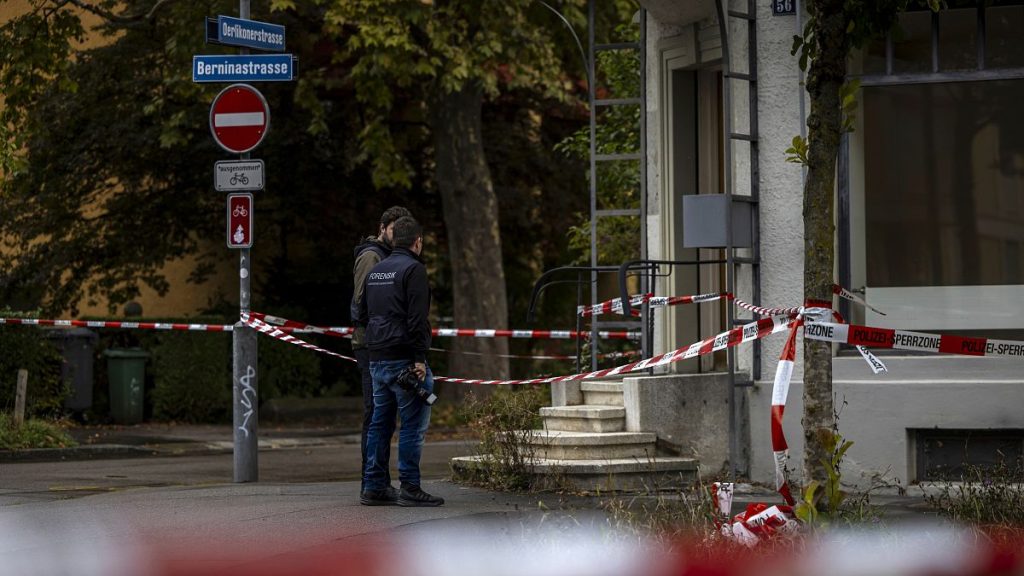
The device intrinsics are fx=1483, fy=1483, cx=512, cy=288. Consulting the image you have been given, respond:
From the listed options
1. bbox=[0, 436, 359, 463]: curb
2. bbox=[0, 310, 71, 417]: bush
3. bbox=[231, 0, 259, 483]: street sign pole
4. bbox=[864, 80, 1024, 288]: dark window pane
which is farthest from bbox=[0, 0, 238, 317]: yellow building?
bbox=[864, 80, 1024, 288]: dark window pane

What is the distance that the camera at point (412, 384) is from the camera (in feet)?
30.1

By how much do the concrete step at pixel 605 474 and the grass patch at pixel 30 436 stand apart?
248 inches

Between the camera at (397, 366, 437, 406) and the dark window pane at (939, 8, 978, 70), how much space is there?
458 cm

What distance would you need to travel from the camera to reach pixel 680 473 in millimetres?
10664

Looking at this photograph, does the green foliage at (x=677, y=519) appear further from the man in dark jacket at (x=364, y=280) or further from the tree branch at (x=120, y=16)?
the tree branch at (x=120, y=16)

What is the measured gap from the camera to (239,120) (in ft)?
37.8

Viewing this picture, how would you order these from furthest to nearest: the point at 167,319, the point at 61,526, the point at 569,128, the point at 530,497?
the point at 569,128, the point at 167,319, the point at 530,497, the point at 61,526

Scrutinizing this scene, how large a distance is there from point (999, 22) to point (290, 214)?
14.7 metres

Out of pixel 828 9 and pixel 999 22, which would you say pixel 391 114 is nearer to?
pixel 999 22

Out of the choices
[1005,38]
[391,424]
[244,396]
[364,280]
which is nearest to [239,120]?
[244,396]

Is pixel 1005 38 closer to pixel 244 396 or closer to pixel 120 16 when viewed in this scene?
pixel 244 396

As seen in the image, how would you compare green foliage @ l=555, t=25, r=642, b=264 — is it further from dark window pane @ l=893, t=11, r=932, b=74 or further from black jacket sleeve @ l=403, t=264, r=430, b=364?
black jacket sleeve @ l=403, t=264, r=430, b=364

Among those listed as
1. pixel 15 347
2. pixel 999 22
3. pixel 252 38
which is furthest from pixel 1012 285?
pixel 15 347

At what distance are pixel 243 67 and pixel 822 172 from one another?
5623 mm
